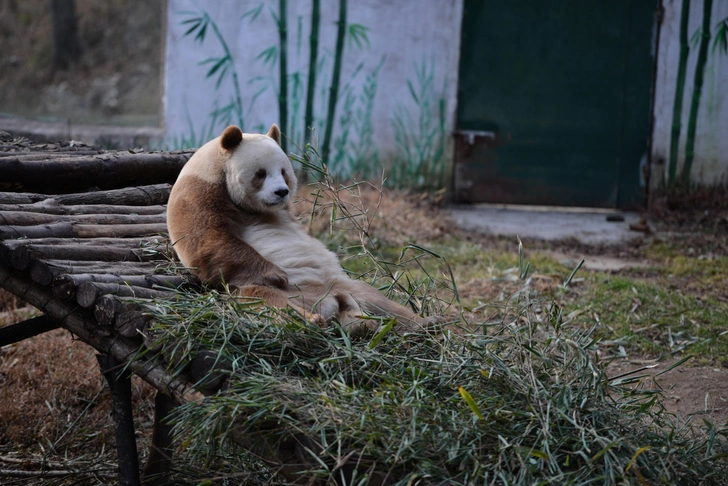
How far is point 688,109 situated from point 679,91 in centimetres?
21

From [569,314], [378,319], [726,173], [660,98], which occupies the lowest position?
[569,314]

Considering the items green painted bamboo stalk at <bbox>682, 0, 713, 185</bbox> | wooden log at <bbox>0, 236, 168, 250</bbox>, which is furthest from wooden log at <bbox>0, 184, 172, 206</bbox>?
green painted bamboo stalk at <bbox>682, 0, 713, 185</bbox>

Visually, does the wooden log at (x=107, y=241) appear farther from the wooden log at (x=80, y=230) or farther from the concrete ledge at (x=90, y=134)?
the concrete ledge at (x=90, y=134)

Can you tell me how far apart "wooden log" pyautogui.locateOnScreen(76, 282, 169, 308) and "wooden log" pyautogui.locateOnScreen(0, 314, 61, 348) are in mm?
787

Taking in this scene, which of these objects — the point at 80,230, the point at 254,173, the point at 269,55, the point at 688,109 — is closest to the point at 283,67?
the point at 269,55

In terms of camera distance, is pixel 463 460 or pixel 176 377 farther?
pixel 176 377

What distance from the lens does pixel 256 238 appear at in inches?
133

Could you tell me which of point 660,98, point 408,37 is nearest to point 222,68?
point 408,37

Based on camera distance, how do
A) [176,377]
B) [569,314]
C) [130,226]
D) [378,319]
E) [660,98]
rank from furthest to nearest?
[660,98] < [569,314] < [130,226] < [378,319] < [176,377]

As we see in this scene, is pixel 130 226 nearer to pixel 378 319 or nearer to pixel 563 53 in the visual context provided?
pixel 378 319

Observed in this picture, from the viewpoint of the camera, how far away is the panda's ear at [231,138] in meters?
3.31

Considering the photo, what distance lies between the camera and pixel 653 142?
8.16m

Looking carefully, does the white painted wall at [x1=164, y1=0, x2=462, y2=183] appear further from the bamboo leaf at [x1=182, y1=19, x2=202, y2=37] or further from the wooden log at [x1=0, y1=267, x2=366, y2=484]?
the wooden log at [x1=0, y1=267, x2=366, y2=484]

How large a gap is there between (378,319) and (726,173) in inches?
256
